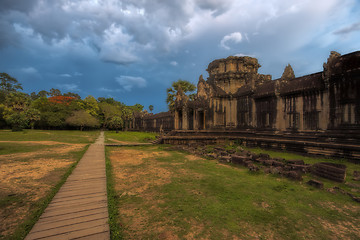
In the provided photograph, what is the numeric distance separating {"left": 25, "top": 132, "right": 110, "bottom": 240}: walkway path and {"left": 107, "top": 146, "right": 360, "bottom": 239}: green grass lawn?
1.35ft

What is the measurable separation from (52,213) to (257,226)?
426 centimetres

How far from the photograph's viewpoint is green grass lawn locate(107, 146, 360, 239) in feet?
9.86

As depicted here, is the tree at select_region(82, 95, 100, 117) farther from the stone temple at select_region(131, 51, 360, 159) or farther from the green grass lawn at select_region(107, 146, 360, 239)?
the green grass lawn at select_region(107, 146, 360, 239)

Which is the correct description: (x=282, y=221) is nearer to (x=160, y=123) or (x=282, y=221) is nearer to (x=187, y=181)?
(x=187, y=181)

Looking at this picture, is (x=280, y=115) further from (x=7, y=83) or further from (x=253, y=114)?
(x=7, y=83)

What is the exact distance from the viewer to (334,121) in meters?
10.6

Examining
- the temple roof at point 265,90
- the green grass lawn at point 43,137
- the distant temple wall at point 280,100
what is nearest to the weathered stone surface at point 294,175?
the distant temple wall at point 280,100

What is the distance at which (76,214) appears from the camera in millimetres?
3391

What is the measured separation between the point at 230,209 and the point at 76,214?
340 centimetres

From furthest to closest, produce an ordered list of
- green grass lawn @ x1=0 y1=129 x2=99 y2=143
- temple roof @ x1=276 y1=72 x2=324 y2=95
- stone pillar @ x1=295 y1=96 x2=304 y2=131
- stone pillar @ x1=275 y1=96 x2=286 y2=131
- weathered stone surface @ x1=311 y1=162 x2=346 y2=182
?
1. green grass lawn @ x1=0 y1=129 x2=99 y2=143
2. stone pillar @ x1=275 y1=96 x2=286 y2=131
3. stone pillar @ x1=295 y1=96 x2=304 y2=131
4. temple roof @ x1=276 y1=72 x2=324 y2=95
5. weathered stone surface @ x1=311 y1=162 x2=346 y2=182

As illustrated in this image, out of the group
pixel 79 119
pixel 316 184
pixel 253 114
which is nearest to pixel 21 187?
pixel 316 184

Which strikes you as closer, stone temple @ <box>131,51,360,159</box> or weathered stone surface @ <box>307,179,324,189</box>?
weathered stone surface @ <box>307,179,324,189</box>

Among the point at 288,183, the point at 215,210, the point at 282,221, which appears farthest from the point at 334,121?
the point at 215,210

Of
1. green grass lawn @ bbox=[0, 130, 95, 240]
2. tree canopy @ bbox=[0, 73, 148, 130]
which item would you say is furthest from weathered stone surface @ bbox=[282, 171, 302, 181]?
tree canopy @ bbox=[0, 73, 148, 130]
